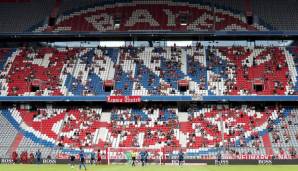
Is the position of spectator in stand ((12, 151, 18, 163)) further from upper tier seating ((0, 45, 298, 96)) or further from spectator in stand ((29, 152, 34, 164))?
upper tier seating ((0, 45, 298, 96))

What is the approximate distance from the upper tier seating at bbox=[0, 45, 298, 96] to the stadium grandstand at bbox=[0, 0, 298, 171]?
0.41ft

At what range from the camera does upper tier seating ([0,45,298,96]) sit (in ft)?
210

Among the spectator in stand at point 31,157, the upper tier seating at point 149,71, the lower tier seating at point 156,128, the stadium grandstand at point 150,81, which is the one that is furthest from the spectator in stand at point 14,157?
the upper tier seating at point 149,71

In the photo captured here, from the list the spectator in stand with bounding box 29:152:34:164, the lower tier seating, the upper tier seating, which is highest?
the upper tier seating

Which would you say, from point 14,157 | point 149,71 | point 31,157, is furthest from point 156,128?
point 14,157

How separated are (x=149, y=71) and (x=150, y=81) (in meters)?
2.19

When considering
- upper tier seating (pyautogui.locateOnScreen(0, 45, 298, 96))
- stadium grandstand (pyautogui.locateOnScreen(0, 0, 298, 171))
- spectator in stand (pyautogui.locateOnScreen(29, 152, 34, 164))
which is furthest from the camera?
upper tier seating (pyautogui.locateOnScreen(0, 45, 298, 96))

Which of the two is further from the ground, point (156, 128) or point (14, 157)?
point (156, 128)

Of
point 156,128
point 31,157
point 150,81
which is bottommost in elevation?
point 31,157

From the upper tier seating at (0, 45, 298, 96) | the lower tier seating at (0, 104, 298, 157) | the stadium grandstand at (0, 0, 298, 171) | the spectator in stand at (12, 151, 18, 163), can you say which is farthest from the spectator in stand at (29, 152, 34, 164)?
the upper tier seating at (0, 45, 298, 96)

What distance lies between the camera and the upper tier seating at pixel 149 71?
64.1 meters

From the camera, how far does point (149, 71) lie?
67562mm

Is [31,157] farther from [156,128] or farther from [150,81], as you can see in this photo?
[150,81]

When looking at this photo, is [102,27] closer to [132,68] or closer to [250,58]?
[132,68]
